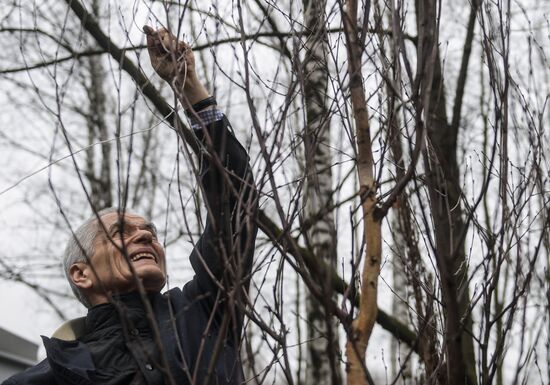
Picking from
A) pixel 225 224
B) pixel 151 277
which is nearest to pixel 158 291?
pixel 151 277

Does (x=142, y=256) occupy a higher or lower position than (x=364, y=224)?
higher

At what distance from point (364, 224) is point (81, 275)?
4.46ft

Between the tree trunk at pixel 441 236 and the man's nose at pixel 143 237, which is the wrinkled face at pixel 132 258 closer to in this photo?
the man's nose at pixel 143 237

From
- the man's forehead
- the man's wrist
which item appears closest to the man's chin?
the man's forehead

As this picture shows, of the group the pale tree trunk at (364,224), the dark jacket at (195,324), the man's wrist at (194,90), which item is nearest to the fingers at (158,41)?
the man's wrist at (194,90)

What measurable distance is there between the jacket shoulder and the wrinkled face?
0.31 meters

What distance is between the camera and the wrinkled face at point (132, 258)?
9.25 feet

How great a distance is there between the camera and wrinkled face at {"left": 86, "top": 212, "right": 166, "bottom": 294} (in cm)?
282

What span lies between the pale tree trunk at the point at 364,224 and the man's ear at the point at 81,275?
129 cm

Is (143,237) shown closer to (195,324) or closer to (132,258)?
(132,258)

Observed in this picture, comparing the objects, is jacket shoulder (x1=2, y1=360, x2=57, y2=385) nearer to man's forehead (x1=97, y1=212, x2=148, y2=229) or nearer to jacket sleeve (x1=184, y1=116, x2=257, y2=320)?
man's forehead (x1=97, y1=212, x2=148, y2=229)

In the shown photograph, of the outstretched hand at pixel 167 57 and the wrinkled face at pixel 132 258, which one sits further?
the wrinkled face at pixel 132 258

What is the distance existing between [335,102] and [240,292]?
0.61m

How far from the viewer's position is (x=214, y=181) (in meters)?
1.92
